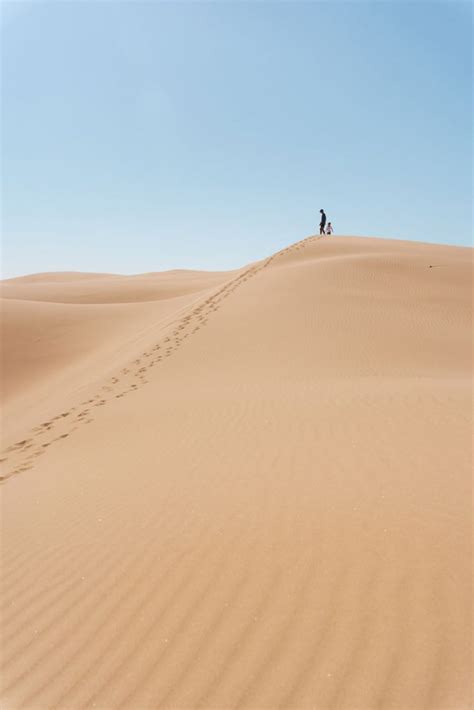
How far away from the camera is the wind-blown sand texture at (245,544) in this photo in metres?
2.24

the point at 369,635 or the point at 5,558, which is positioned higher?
the point at 369,635

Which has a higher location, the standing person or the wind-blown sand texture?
the standing person

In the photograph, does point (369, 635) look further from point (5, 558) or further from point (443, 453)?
point (5, 558)

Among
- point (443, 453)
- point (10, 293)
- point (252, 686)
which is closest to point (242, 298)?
point (443, 453)

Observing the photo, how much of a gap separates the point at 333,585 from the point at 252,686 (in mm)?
728

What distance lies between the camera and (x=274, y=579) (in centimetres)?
278

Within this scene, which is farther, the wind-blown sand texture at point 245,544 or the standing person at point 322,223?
the standing person at point 322,223

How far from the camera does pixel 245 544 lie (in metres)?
3.12

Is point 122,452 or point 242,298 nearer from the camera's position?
point 122,452

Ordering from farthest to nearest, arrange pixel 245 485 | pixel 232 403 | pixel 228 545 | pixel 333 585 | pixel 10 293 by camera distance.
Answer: pixel 10 293 → pixel 232 403 → pixel 245 485 → pixel 228 545 → pixel 333 585

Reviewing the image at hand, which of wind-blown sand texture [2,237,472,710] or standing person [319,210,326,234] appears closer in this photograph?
wind-blown sand texture [2,237,472,710]

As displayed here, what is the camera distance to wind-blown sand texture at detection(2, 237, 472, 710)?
2.24 metres

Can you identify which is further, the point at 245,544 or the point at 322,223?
the point at 322,223

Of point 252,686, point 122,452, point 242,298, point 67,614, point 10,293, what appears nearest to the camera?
point 252,686
